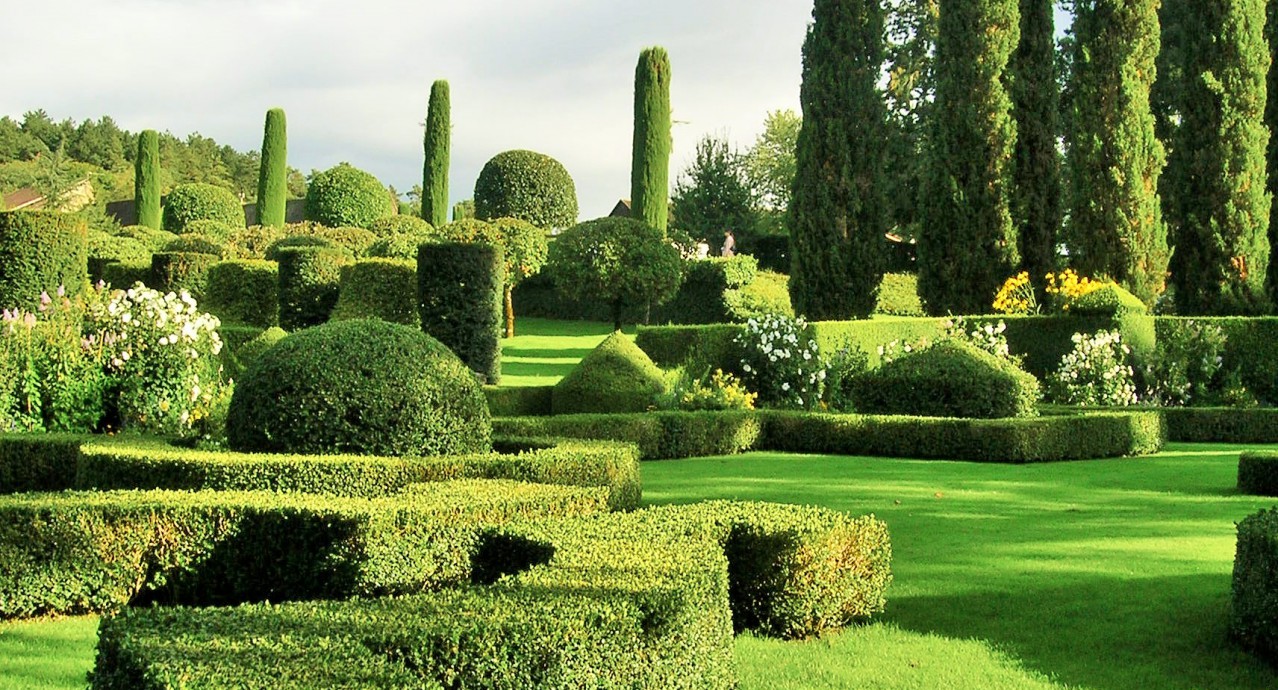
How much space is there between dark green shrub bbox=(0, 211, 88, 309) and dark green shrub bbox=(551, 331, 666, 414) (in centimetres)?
575

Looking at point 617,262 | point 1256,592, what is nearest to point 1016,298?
point 617,262

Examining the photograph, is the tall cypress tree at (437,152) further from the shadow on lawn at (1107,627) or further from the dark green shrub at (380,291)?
the shadow on lawn at (1107,627)

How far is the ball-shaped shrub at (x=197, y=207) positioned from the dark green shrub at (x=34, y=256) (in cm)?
2819

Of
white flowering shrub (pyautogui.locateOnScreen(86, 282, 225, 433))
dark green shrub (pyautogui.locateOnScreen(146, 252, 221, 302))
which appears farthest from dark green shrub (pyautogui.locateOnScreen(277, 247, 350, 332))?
white flowering shrub (pyautogui.locateOnScreen(86, 282, 225, 433))

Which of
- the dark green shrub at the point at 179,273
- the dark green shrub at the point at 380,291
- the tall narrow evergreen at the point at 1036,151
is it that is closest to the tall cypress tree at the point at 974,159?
the tall narrow evergreen at the point at 1036,151

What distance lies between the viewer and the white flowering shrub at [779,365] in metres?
16.5

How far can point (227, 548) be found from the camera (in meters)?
6.62

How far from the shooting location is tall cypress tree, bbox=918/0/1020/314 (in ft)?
74.5

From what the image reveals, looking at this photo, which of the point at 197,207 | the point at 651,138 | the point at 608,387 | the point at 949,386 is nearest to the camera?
the point at 949,386

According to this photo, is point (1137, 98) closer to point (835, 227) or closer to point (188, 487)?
point (835, 227)

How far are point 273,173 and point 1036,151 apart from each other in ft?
92.1

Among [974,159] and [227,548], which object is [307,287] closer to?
[974,159]

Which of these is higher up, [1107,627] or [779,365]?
[779,365]

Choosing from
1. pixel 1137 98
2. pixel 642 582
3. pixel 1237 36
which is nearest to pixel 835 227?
pixel 1137 98
